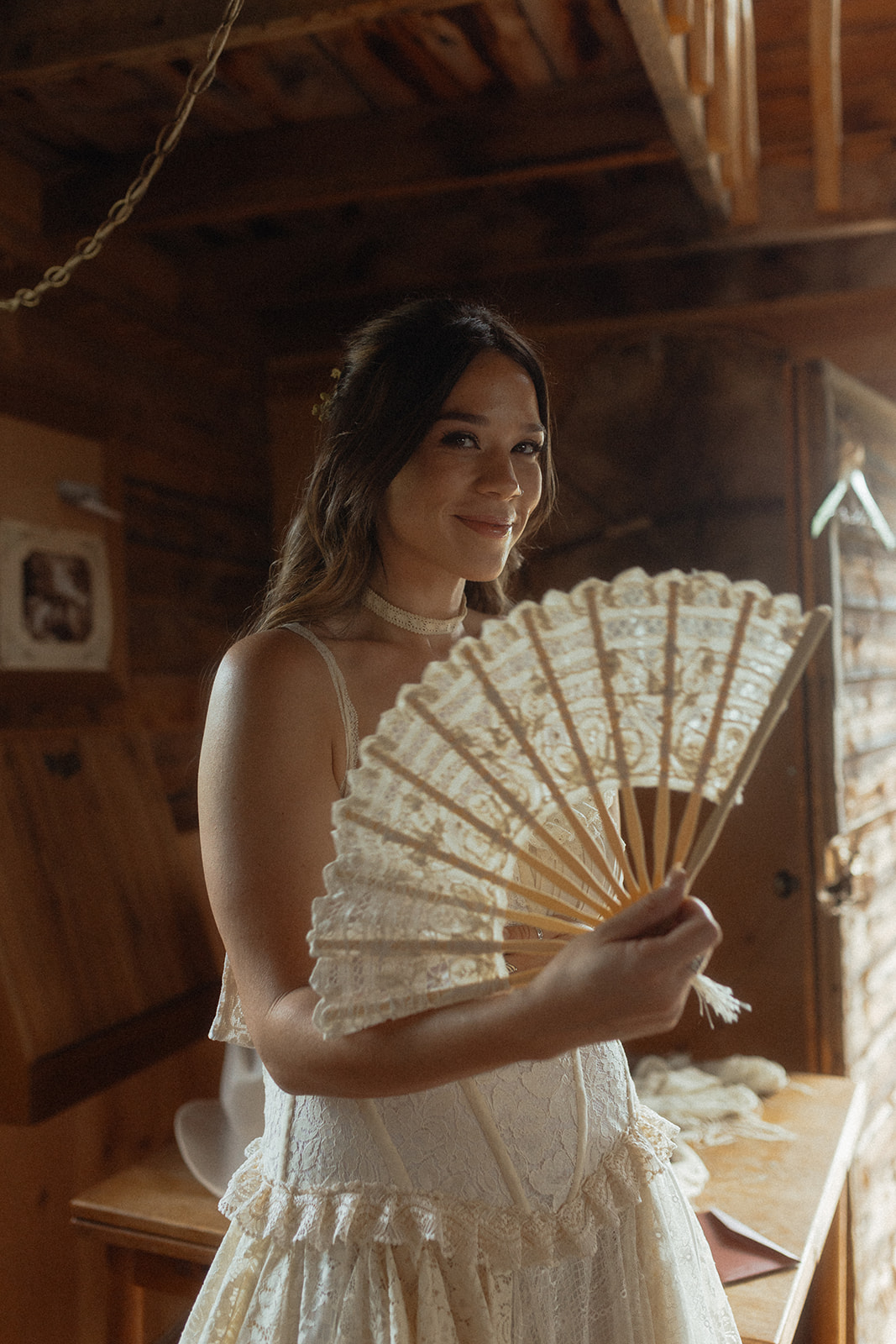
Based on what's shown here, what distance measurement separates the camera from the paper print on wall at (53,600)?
2434 millimetres

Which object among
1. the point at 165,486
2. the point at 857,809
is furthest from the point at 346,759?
the point at 165,486

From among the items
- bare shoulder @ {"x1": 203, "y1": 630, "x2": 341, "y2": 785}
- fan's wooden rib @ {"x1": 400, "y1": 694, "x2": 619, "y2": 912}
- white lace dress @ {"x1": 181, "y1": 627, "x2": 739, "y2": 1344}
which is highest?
bare shoulder @ {"x1": 203, "y1": 630, "x2": 341, "y2": 785}

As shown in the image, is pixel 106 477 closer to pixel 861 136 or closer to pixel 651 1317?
pixel 861 136

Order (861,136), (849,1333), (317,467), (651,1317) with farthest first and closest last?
(861,136)
(849,1333)
(317,467)
(651,1317)

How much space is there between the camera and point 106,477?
2.77m

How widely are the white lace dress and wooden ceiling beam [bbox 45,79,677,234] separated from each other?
1653 millimetres

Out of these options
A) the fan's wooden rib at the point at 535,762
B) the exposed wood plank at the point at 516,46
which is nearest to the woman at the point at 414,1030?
the fan's wooden rib at the point at 535,762

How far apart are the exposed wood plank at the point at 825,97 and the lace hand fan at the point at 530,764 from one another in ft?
5.66

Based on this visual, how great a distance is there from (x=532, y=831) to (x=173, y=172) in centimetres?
217

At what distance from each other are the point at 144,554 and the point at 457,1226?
2202 mm

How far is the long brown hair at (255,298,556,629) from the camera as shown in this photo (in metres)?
1.27

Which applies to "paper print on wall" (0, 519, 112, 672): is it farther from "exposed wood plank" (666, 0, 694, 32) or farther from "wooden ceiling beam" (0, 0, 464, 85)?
"exposed wood plank" (666, 0, 694, 32)

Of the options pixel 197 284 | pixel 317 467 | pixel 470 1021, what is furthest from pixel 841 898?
pixel 197 284

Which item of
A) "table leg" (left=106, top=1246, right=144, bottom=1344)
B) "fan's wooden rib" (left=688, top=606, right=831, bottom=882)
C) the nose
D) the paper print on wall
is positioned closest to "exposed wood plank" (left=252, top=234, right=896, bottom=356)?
the paper print on wall
